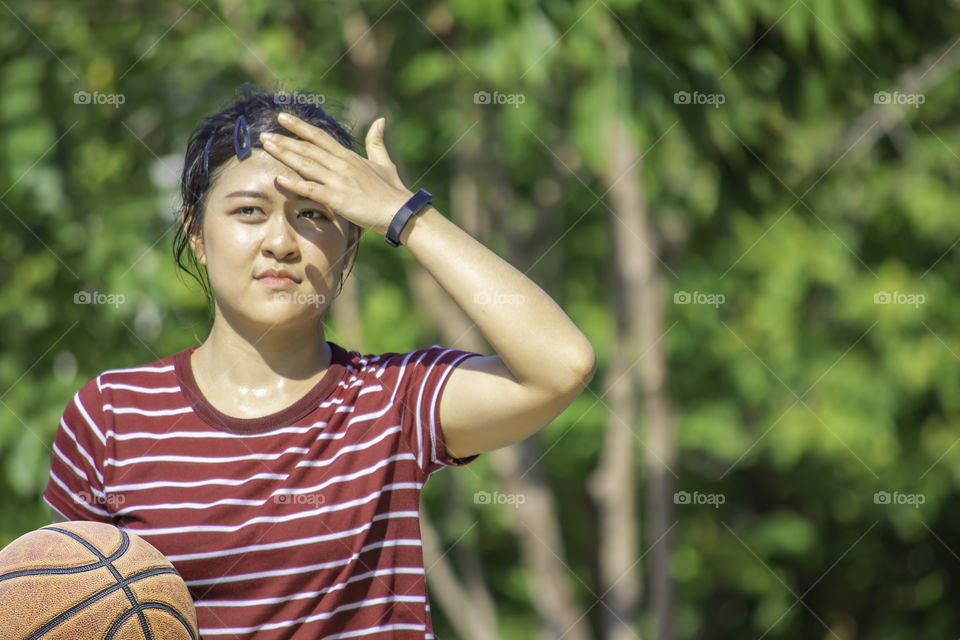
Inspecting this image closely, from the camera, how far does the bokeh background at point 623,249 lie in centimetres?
390

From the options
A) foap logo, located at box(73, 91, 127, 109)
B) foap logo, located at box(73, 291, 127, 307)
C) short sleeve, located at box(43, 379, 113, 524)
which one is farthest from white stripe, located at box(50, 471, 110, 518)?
foap logo, located at box(73, 91, 127, 109)

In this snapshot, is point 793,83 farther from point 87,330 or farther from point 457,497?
point 457,497

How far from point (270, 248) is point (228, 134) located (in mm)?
320

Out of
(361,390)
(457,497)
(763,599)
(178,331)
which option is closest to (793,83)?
(361,390)

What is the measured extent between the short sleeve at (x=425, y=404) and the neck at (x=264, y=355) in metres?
0.19

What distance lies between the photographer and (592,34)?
3451 mm

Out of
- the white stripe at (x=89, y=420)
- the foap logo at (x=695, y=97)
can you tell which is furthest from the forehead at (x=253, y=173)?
the foap logo at (x=695, y=97)

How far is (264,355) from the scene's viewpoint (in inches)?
85.5

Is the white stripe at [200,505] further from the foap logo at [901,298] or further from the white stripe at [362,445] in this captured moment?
the foap logo at [901,298]

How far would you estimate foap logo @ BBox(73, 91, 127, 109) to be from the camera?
5.02m

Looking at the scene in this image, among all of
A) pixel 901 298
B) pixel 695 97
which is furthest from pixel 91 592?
pixel 901 298

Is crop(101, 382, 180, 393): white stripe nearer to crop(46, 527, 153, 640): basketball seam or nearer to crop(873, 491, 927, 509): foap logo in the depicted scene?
crop(46, 527, 153, 640): basketball seam

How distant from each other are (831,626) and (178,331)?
7784mm

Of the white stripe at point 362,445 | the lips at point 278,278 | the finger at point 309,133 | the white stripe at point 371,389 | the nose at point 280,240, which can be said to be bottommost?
the white stripe at point 362,445
